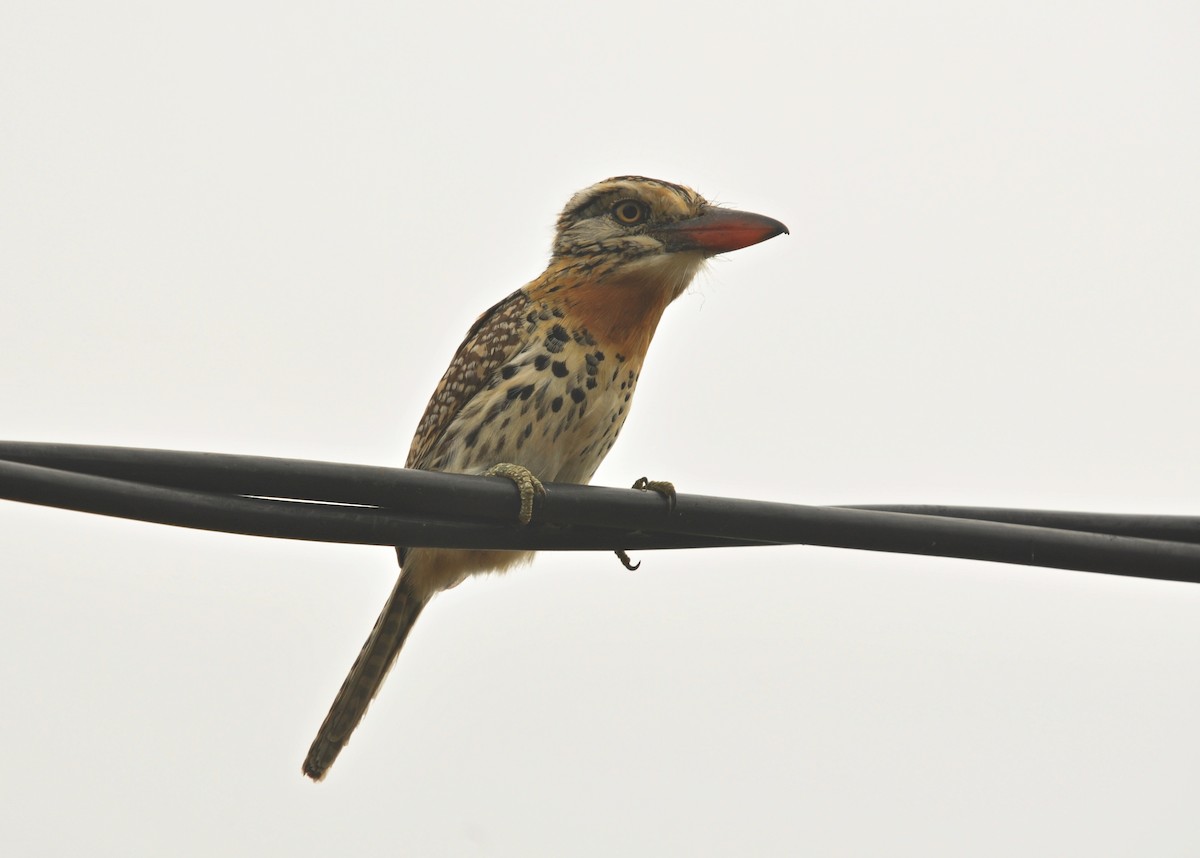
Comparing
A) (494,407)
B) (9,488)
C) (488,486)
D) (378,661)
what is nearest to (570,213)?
(494,407)

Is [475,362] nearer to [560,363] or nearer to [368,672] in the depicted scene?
[560,363]

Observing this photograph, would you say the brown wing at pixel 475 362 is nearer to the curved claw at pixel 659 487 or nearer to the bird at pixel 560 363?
the bird at pixel 560 363

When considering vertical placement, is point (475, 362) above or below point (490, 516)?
above

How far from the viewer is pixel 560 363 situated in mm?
5246

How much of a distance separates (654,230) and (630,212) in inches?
6.3

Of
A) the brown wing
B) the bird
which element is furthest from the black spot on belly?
the brown wing

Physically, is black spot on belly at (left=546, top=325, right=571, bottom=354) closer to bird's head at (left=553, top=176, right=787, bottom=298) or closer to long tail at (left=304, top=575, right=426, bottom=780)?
bird's head at (left=553, top=176, right=787, bottom=298)

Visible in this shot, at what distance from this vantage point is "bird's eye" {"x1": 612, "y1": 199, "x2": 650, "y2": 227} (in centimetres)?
558

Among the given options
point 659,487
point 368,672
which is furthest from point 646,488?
point 368,672

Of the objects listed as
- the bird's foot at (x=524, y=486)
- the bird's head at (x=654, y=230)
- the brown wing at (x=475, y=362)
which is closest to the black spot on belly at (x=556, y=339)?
the brown wing at (x=475, y=362)

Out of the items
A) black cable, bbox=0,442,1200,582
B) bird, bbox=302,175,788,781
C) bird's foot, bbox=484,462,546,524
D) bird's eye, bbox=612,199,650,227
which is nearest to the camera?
black cable, bbox=0,442,1200,582

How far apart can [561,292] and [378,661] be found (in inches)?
69.9

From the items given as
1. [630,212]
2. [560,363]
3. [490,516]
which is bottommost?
[490,516]

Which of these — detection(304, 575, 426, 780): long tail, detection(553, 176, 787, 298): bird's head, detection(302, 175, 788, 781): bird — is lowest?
detection(304, 575, 426, 780): long tail
